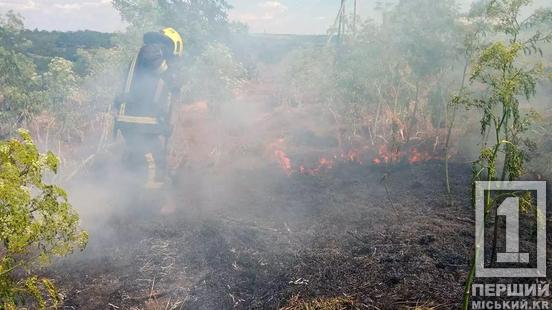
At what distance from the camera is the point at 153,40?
662 cm

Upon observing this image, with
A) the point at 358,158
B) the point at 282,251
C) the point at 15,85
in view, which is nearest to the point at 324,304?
the point at 282,251

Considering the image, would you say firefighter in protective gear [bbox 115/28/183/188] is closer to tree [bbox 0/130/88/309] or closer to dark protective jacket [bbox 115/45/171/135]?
dark protective jacket [bbox 115/45/171/135]

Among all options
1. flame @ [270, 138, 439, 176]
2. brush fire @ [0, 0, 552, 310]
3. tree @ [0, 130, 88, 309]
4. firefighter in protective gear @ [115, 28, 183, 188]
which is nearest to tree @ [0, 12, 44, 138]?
brush fire @ [0, 0, 552, 310]

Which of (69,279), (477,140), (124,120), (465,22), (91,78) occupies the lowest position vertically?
(69,279)

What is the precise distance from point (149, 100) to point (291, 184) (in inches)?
141

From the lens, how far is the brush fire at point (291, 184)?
12.7 feet

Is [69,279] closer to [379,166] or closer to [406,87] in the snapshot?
[379,166]

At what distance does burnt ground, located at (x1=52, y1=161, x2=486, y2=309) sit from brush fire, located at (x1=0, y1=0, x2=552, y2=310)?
0.03m

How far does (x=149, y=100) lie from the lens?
692cm

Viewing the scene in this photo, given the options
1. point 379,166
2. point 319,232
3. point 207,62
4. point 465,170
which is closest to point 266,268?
point 319,232

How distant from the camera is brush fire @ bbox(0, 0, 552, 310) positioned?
3.87 m

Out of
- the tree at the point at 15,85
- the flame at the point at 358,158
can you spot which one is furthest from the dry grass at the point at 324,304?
the tree at the point at 15,85

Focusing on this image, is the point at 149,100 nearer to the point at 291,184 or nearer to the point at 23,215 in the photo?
the point at 291,184

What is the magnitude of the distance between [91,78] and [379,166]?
965 centimetres
